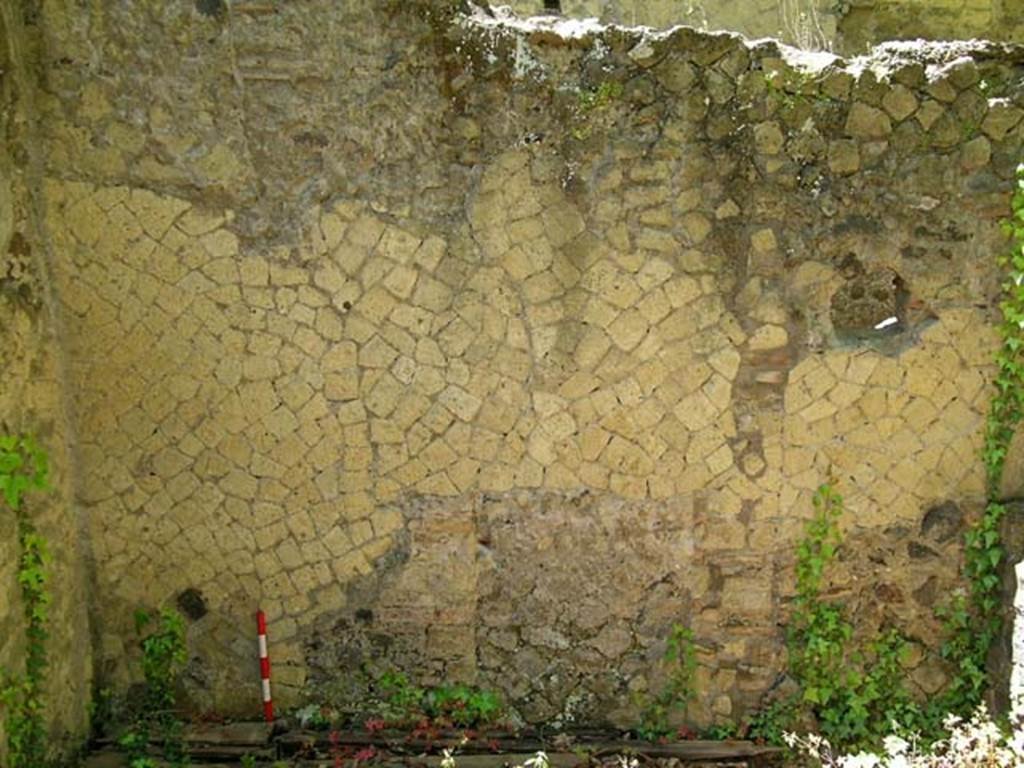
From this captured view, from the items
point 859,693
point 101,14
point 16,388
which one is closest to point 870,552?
point 859,693

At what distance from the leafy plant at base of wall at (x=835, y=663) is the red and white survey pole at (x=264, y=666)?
2391mm

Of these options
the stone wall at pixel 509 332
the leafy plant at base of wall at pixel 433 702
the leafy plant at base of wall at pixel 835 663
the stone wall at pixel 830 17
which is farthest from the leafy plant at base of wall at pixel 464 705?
the stone wall at pixel 830 17

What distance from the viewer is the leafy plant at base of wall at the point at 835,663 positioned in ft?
15.5

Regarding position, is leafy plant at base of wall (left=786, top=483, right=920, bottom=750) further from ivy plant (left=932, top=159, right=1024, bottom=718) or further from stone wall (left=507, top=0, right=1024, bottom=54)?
stone wall (left=507, top=0, right=1024, bottom=54)

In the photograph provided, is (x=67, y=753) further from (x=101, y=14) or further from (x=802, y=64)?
(x=802, y=64)

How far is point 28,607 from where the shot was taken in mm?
4250

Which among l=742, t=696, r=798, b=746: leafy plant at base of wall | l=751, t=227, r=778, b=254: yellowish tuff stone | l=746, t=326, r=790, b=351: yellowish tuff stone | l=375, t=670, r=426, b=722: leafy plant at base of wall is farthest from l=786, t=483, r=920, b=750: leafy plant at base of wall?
l=375, t=670, r=426, b=722: leafy plant at base of wall

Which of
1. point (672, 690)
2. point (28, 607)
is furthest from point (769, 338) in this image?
point (28, 607)

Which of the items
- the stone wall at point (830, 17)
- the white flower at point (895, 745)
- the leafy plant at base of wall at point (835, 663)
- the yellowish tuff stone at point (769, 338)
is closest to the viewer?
the white flower at point (895, 745)

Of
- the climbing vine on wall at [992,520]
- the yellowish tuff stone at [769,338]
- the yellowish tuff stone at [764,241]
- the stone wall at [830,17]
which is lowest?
the climbing vine on wall at [992,520]

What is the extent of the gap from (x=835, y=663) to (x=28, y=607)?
11.6ft

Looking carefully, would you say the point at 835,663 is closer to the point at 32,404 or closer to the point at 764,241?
the point at 764,241

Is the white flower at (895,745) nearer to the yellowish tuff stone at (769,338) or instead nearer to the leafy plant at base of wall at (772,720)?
the leafy plant at base of wall at (772,720)

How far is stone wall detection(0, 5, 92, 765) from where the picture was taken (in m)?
Answer: 4.09
